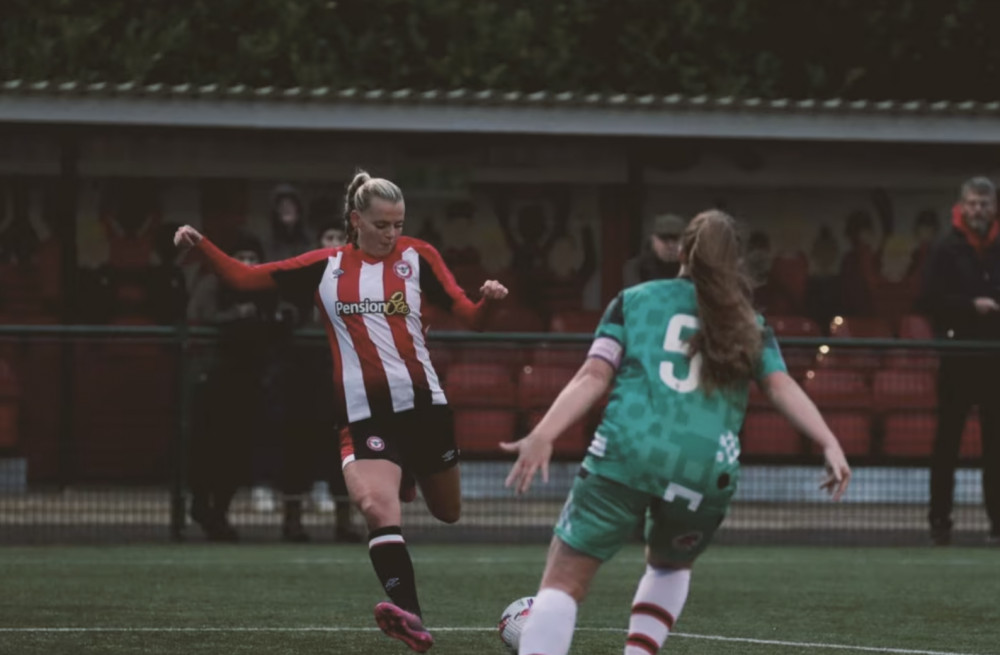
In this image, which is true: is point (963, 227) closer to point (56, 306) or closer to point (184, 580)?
point (184, 580)

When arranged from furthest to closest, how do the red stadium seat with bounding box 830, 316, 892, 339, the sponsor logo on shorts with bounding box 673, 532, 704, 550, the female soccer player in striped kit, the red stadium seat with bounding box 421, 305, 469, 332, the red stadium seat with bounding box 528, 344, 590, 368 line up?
the red stadium seat with bounding box 830, 316, 892, 339 → the red stadium seat with bounding box 421, 305, 469, 332 → the red stadium seat with bounding box 528, 344, 590, 368 → the female soccer player in striped kit → the sponsor logo on shorts with bounding box 673, 532, 704, 550

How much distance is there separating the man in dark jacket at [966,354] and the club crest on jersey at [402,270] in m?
6.79

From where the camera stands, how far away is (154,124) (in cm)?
1714

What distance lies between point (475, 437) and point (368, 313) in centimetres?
627

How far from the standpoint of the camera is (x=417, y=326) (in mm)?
8953

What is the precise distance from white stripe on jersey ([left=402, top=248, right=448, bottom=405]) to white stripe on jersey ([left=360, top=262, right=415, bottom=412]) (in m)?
A: 0.10

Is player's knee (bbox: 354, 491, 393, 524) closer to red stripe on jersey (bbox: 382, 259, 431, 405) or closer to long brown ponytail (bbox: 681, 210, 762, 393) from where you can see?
red stripe on jersey (bbox: 382, 259, 431, 405)

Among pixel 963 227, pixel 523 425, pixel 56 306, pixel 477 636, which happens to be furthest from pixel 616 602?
pixel 56 306

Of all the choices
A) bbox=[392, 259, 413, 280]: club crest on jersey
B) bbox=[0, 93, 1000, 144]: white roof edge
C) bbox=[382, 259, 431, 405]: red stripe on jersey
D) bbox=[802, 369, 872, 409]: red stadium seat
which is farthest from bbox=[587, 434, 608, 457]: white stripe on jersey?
bbox=[0, 93, 1000, 144]: white roof edge

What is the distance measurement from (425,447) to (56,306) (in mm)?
10443

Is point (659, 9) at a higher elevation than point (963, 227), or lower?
higher

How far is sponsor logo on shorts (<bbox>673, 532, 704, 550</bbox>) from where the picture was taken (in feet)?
21.8

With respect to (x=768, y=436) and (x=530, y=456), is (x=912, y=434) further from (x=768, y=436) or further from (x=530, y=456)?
(x=530, y=456)

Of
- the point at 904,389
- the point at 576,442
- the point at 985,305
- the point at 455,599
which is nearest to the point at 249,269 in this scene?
the point at 455,599
